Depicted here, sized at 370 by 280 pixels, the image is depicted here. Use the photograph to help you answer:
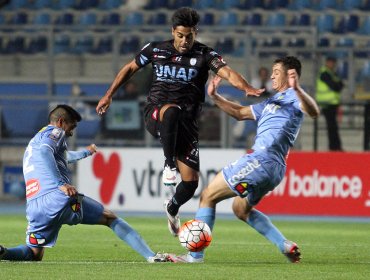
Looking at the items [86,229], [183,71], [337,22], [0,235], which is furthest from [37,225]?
[337,22]

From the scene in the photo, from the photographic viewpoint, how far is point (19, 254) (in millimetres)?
9852

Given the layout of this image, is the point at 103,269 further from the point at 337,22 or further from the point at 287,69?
the point at 337,22

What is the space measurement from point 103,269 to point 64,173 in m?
1.26

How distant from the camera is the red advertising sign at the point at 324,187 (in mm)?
18906

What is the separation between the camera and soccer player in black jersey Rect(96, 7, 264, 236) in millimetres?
11094

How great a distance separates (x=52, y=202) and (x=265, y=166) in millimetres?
1904

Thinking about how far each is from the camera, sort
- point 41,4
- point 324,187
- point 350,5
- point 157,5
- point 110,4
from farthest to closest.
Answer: point 41,4 < point 110,4 < point 157,5 < point 350,5 < point 324,187

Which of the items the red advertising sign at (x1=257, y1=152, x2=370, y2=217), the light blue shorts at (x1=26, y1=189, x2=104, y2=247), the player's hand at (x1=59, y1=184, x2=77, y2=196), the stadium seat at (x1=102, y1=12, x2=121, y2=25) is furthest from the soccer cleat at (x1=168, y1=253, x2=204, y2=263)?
the stadium seat at (x1=102, y1=12, x2=121, y2=25)

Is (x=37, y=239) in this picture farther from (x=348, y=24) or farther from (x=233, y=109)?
(x=348, y=24)

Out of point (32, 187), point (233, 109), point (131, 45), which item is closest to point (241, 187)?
point (233, 109)

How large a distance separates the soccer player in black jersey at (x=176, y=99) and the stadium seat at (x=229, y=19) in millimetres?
14997

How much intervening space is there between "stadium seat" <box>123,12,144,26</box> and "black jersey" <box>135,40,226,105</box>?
15461 millimetres

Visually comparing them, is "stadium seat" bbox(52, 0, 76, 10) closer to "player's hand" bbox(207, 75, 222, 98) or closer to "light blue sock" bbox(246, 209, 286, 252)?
"player's hand" bbox(207, 75, 222, 98)

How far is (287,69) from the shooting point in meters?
10.2
